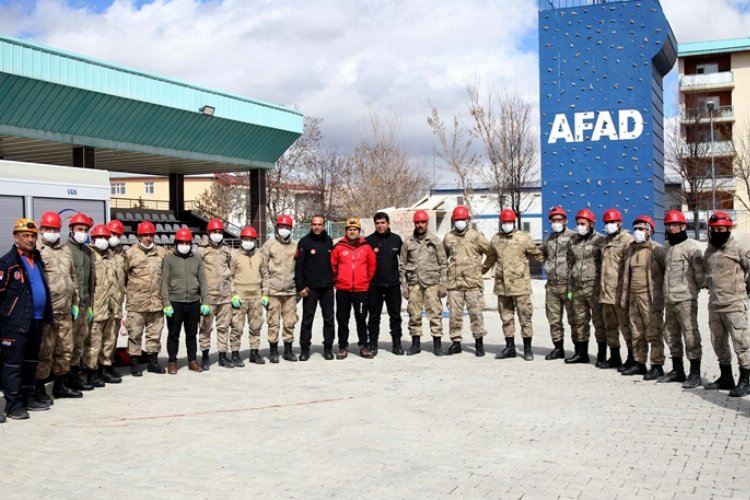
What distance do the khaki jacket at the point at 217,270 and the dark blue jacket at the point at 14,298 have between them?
2.91 m

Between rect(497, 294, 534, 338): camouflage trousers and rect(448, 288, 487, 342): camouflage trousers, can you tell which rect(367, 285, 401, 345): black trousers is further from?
rect(497, 294, 534, 338): camouflage trousers

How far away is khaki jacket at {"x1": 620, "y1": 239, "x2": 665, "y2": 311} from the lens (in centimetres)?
916

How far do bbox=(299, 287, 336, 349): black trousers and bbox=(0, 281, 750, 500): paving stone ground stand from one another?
54.5 inches

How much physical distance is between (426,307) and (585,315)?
2422 millimetres

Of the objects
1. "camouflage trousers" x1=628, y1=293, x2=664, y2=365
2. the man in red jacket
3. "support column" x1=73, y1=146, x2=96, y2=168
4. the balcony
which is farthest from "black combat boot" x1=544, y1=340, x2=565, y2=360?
the balcony

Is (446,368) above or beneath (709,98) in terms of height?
beneath

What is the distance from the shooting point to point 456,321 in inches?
459

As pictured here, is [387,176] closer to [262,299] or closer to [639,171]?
[639,171]

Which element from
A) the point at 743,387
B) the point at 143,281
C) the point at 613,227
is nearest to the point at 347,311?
the point at 143,281

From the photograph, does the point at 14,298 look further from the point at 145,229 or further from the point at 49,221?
the point at 145,229

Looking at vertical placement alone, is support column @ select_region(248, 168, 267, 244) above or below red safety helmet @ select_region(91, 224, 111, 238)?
above

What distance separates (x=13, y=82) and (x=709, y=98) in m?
43.4

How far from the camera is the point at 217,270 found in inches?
424

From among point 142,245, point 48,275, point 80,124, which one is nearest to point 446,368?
point 142,245
